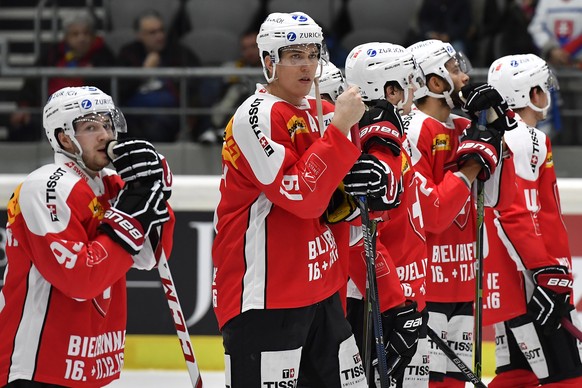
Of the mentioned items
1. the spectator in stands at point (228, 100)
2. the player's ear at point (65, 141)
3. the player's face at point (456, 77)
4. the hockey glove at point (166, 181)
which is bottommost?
the hockey glove at point (166, 181)

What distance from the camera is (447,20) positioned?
21.2ft

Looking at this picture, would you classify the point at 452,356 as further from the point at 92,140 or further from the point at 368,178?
the point at 92,140

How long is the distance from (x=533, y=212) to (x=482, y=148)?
52 centimetres

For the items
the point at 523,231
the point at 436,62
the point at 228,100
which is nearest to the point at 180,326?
the point at 436,62

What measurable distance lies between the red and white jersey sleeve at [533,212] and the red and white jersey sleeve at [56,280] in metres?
→ 1.68

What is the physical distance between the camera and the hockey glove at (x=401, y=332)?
339cm

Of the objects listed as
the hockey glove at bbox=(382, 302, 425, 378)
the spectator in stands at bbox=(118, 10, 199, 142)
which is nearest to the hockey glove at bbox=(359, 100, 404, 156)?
the hockey glove at bbox=(382, 302, 425, 378)

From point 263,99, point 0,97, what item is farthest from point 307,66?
point 0,97

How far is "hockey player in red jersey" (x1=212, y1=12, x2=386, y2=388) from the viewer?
2.79 metres

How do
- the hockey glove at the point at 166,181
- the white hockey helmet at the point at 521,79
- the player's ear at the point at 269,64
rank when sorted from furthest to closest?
the white hockey helmet at the point at 521,79 < the player's ear at the point at 269,64 < the hockey glove at the point at 166,181

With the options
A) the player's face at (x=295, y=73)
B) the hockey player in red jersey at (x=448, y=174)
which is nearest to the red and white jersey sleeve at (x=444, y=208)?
the hockey player in red jersey at (x=448, y=174)

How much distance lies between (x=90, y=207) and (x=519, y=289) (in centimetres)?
184

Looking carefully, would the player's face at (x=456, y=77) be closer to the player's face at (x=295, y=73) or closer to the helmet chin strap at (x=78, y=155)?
the player's face at (x=295, y=73)

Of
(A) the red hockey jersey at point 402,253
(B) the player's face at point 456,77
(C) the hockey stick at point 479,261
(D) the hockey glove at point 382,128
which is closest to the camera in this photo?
(D) the hockey glove at point 382,128
